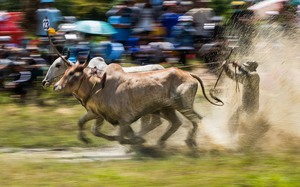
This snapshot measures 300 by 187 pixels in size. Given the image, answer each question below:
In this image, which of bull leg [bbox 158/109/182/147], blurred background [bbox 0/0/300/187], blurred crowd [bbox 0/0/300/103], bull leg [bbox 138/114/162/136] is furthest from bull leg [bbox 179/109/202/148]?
blurred crowd [bbox 0/0/300/103]

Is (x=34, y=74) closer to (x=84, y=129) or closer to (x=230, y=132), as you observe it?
(x=84, y=129)

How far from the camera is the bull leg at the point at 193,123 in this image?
1020 cm

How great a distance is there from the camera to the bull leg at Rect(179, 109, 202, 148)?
33.4ft

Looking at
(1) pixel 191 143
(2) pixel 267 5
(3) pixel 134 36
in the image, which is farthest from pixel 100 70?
(2) pixel 267 5

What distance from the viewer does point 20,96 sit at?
12875mm

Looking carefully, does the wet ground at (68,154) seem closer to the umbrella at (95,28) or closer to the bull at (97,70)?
the bull at (97,70)

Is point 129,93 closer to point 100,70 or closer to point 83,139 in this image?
point 100,70

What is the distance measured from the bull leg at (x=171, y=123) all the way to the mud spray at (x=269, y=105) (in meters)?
Result: 0.46

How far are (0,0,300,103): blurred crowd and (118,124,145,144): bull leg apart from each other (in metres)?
3.13

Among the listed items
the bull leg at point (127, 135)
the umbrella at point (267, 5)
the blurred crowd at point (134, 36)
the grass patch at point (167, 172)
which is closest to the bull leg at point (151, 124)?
the bull leg at point (127, 135)

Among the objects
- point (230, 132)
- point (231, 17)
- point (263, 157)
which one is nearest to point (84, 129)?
point (230, 132)

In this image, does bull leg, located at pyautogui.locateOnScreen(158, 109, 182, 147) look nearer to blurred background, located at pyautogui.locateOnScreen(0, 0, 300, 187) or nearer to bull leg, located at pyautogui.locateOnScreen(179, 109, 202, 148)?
blurred background, located at pyautogui.locateOnScreen(0, 0, 300, 187)

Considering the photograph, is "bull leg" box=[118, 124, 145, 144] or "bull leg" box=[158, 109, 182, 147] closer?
"bull leg" box=[118, 124, 145, 144]

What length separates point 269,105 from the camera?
10828mm
